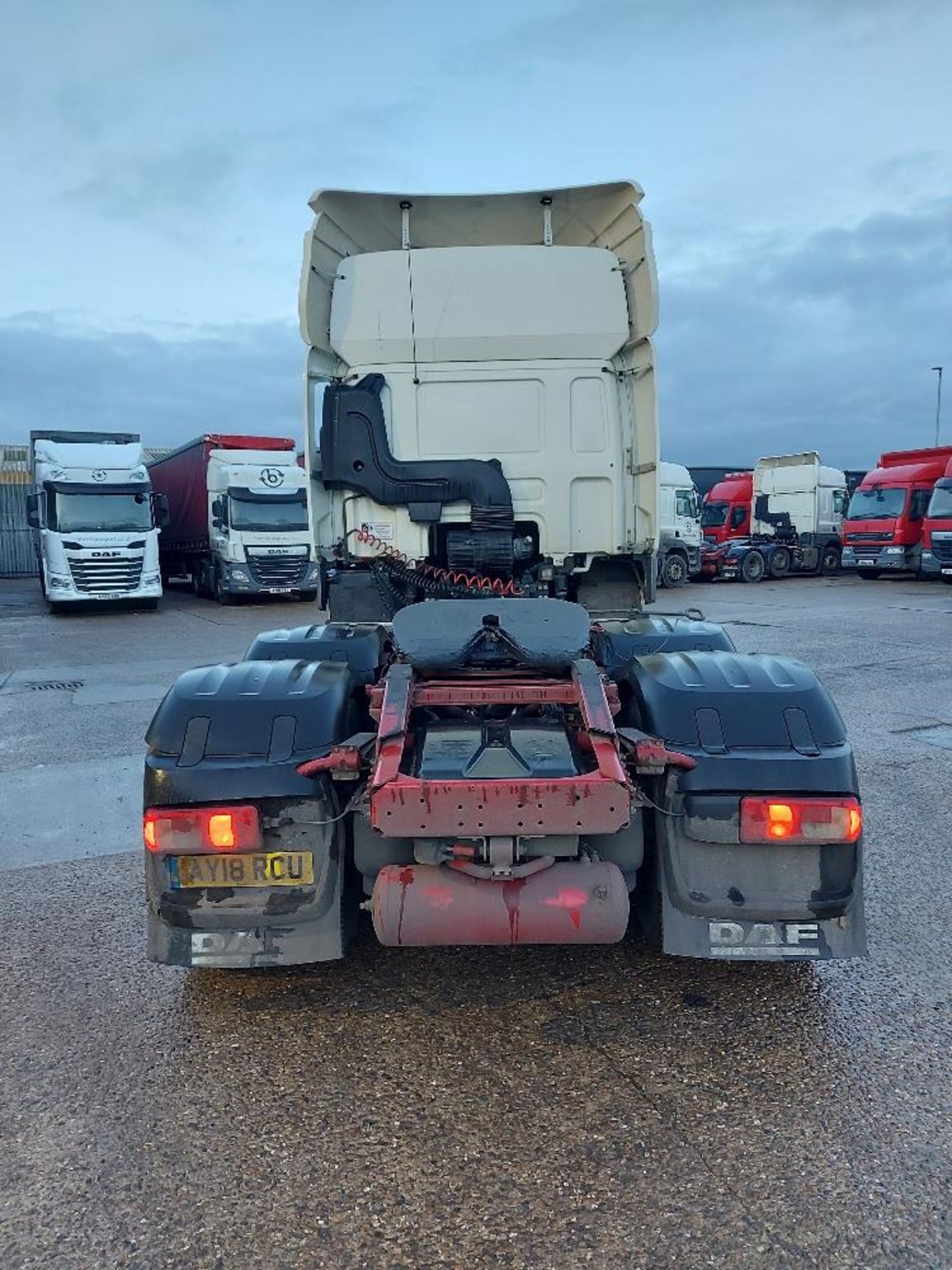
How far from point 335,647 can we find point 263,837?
136 centimetres

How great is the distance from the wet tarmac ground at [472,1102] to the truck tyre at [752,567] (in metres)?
22.9

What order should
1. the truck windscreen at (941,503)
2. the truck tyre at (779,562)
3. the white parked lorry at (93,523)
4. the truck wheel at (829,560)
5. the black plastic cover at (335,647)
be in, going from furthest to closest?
the truck wheel at (829,560), the truck tyre at (779,562), the truck windscreen at (941,503), the white parked lorry at (93,523), the black plastic cover at (335,647)

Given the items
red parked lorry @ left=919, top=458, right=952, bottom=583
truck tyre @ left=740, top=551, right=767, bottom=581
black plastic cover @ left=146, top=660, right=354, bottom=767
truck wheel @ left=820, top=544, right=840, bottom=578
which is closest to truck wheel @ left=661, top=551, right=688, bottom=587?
truck tyre @ left=740, top=551, right=767, bottom=581

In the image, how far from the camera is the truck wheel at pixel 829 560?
2852cm

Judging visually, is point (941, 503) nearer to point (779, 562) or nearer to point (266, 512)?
point (779, 562)

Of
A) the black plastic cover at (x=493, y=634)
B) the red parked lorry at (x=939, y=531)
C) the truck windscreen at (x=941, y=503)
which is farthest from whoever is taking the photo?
the truck windscreen at (x=941, y=503)

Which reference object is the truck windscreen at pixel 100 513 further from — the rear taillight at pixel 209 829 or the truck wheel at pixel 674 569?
the rear taillight at pixel 209 829

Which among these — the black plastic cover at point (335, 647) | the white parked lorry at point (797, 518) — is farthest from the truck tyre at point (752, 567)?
the black plastic cover at point (335, 647)

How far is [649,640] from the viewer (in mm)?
4316

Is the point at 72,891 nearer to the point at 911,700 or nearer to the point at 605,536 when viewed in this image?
the point at 605,536

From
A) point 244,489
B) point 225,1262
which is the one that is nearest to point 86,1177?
Answer: point 225,1262

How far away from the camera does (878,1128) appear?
8.46 feet

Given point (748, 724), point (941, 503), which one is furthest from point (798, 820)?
point (941, 503)

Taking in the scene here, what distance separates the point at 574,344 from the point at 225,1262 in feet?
15.1
